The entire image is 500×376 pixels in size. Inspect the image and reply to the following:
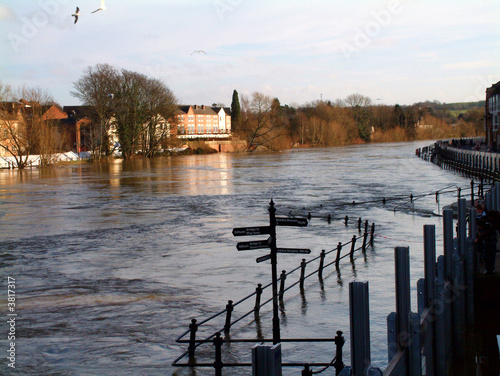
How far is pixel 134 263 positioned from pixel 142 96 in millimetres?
82389

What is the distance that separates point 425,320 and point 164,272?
10946 millimetres

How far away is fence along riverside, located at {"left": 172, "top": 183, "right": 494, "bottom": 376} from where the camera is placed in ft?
21.7

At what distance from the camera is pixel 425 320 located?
9109mm

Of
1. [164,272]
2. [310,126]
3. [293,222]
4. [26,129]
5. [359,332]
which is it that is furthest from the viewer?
[310,126]

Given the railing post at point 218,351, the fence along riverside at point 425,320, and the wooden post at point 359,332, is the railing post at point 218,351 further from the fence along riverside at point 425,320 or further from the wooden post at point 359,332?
the wooden post at point 359,332

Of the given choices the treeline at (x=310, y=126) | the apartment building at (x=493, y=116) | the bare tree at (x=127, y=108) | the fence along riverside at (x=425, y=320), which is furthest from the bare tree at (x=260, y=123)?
the fence along riverside at (x=425, y=320)

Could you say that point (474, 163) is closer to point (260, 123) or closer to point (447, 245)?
point (447, 245)

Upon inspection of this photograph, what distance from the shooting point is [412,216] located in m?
29.8

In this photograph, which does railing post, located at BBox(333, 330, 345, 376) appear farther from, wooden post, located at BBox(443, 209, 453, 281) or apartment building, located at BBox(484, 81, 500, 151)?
apartment building, located at BBox(484, 81, 500, 151)

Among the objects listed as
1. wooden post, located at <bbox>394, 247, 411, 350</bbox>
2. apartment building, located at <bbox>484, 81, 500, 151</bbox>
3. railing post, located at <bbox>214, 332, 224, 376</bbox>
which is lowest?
railing post, located at <bbox>214, 332, 224, 376</bbox>

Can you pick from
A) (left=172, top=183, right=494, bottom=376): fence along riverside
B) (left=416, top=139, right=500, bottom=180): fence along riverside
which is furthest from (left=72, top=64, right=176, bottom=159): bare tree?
Answer: (left=172, top=183, right=494, bottom=376): fence along riverside

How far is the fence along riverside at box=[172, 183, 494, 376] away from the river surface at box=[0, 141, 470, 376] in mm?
1169

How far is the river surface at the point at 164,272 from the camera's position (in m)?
11.5

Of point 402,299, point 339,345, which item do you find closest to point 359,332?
point 339,345
